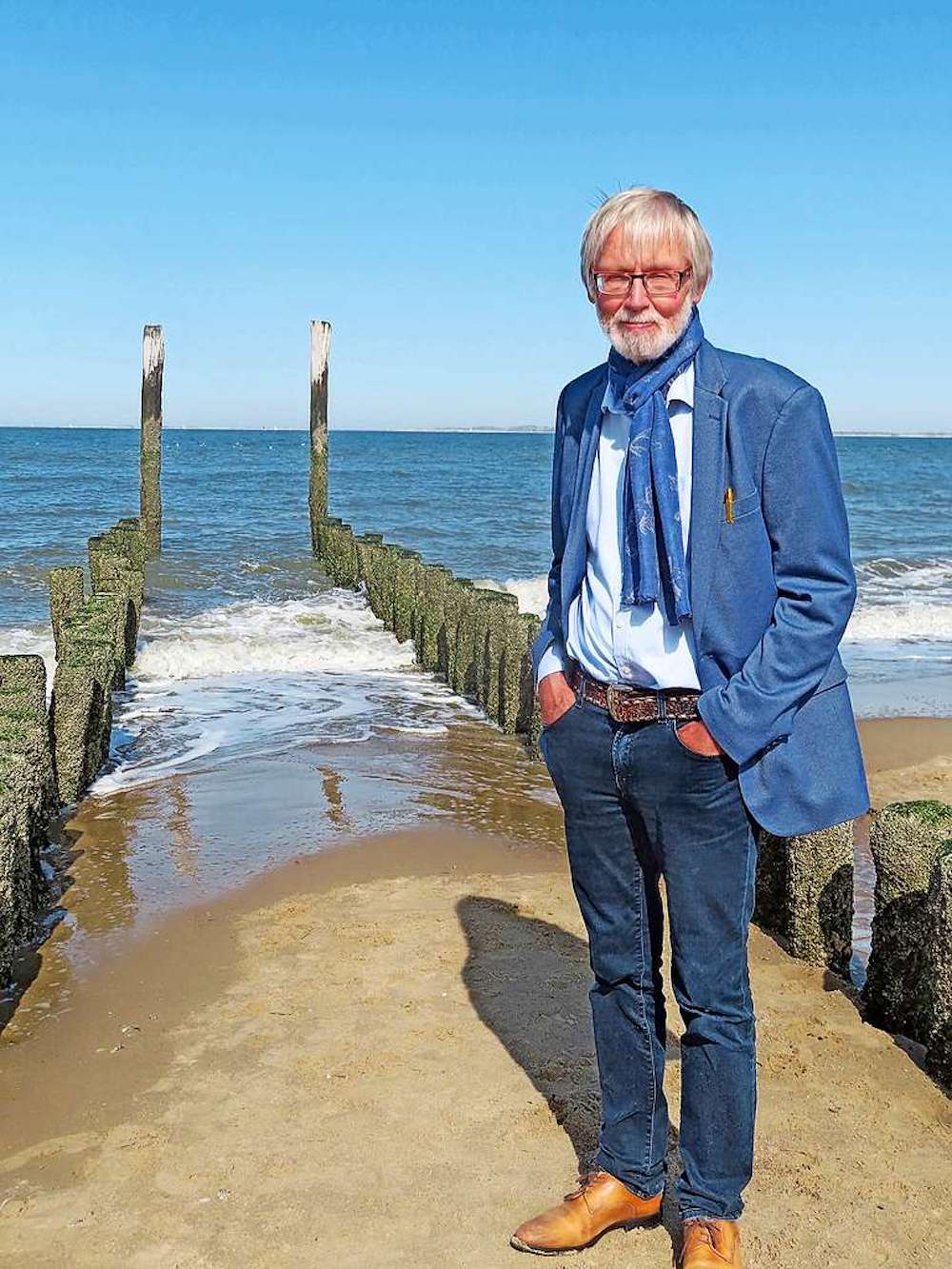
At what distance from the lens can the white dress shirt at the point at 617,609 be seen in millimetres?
2746

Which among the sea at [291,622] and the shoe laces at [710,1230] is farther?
the sea at [291,622]

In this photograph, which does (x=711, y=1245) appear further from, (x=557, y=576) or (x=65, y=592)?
(x=65, y=592)

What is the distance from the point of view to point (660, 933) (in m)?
3.11

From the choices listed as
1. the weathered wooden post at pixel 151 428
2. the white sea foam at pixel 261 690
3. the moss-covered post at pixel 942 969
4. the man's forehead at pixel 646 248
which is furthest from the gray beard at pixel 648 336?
the weathered wooden post at pixel 151 428

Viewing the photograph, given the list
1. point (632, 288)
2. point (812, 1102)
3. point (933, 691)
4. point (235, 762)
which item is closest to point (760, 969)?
point (812, 1102)

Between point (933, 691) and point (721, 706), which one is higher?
point (721, 706)

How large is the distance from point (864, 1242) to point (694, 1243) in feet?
1.72

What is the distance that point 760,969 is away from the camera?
4.85 meters

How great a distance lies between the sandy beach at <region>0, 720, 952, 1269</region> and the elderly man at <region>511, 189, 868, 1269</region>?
48 cm

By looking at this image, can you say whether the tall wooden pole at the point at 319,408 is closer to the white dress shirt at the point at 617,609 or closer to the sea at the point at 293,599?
the sea at the point at 293,599

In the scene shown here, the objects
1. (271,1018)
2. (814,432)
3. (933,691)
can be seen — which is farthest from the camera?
(933,691)

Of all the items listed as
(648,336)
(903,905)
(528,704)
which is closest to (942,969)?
(903,905)

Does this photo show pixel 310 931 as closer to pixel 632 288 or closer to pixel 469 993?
pixel 469 993

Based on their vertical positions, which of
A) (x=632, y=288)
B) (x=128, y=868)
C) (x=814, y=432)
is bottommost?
(x=128, y=868)
